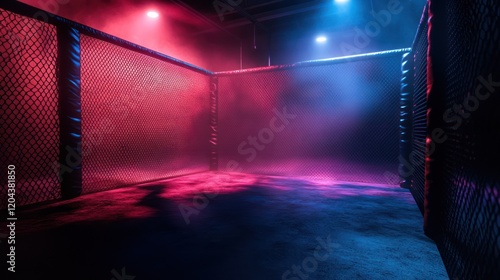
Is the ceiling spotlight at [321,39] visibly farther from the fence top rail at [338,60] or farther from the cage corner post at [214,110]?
the cage corner post at [214,110]

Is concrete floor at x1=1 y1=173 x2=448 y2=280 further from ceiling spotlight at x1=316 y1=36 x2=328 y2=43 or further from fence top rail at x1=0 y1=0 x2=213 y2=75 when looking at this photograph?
ceiling spotlight at x1=316 y1=36 x2=328 y2=43

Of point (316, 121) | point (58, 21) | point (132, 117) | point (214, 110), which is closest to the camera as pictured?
point (58, 21)

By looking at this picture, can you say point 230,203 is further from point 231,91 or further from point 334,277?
point 231,91

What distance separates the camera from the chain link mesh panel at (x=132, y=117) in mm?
3205

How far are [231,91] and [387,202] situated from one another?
3.09 metres

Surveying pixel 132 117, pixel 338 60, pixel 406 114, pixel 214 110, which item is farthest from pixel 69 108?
pixel 406 114

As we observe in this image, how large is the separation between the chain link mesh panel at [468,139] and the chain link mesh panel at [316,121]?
207 cm

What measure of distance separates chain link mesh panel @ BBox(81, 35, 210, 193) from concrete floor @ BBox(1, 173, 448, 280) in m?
0.72

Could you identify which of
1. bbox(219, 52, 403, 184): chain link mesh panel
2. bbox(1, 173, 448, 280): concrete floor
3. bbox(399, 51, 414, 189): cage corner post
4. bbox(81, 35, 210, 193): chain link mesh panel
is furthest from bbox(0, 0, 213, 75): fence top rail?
bbox(399, 51, 414, 189): cage corner post

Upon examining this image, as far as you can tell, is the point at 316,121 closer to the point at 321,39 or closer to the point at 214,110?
the point at 214,110

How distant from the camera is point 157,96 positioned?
3797 mm

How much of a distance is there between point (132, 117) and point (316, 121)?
266cm

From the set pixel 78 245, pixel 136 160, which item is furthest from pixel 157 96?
pixel 78 245

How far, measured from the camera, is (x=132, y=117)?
3543 millimetres
